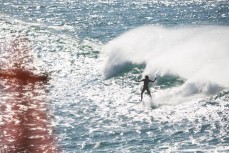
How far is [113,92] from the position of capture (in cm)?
2352

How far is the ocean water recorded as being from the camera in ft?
55.0

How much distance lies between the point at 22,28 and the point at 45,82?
2243 cm

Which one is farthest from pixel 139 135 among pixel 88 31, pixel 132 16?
pixel 132 16

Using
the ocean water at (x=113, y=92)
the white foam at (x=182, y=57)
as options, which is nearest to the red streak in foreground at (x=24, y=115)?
the ocean water at (x=113, y=92)

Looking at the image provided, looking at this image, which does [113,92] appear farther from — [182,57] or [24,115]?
[182,57]

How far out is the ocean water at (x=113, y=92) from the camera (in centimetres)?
1675

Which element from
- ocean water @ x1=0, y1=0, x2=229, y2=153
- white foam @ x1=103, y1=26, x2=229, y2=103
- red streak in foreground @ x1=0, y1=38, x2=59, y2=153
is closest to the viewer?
red streak in foreground @ x1=0, y1=38, x2=59, y2=153

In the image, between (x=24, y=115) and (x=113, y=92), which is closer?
(x=24, y=115)

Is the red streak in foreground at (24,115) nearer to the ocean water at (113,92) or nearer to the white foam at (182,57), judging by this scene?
the ocean water at (113,92)

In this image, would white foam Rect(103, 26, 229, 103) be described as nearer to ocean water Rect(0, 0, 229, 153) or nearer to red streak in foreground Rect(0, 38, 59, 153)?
ocean water Rect(0, 0, 229, 153)

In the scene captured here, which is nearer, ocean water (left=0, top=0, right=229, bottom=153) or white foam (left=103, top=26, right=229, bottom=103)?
ocean water (left=0, top=0, right=229, bottom=153)

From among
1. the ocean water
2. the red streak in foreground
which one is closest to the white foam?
the ocean water

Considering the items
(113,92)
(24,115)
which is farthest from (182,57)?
(24,115)

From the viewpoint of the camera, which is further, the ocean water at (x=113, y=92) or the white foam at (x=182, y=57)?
the white foam at (x=182, y=57)
